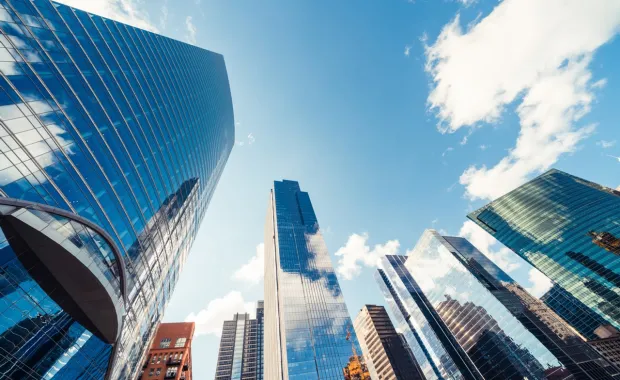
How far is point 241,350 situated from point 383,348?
7253 cm

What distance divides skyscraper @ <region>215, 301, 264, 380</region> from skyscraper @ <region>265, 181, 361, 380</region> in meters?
31.3

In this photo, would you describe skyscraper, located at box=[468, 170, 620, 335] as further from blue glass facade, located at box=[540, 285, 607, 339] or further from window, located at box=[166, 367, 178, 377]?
window, located at box=[166, 367, 178, 377]

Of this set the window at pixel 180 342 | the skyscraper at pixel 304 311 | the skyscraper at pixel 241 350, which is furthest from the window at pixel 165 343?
the skyscraper at pixel 241 350

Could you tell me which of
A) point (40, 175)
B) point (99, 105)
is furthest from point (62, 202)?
point (99, 105)

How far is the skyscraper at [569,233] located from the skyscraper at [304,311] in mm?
74980

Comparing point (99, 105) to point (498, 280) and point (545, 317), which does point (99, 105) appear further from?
point (498, 280)

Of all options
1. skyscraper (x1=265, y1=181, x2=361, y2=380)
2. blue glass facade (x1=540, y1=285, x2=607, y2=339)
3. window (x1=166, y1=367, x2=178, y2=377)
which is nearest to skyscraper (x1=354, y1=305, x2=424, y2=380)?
skyscraper (x1=265, y1=181, x2=361, y2=380)

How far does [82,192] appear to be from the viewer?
26.0 m

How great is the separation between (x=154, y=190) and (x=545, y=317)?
118920 mm

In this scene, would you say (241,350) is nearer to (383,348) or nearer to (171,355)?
(383,348)

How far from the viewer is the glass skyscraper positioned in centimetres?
1927

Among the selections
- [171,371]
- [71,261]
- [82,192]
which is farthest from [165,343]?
[82,192]

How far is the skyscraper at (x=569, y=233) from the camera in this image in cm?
7162

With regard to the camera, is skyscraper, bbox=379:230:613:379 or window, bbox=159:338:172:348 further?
window, bbox=159:338:172:348
